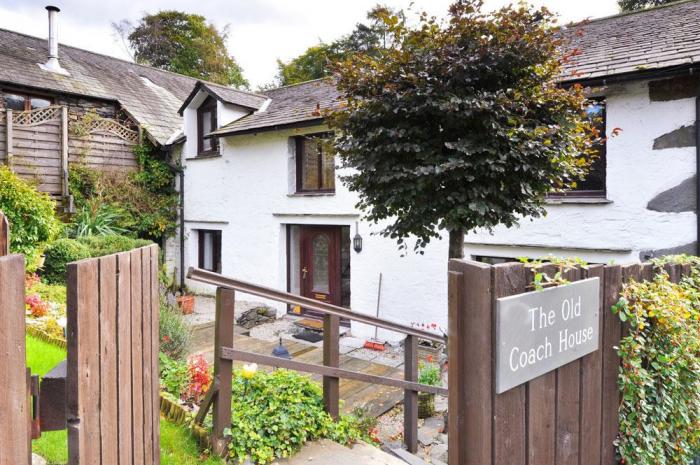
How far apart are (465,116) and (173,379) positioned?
349 centimetres

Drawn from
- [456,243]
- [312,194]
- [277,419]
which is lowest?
[277,419]

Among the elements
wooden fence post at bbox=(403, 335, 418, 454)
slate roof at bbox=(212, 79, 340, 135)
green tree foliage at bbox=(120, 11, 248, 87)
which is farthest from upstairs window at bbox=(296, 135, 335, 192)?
green tree foliage at bbox=(120, 11, 248, 87)

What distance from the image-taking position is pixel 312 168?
10234 millimetres

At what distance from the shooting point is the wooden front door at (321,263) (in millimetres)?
9938

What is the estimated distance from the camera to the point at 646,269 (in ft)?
9.06

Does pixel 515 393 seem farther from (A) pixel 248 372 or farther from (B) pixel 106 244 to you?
(B) pixel 106 244

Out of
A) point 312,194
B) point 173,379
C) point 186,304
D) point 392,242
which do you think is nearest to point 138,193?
point 186,304

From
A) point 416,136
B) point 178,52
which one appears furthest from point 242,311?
point 178,52

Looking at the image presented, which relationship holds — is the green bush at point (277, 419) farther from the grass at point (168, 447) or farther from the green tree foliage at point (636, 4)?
the green tree foliage at point (636, 4)

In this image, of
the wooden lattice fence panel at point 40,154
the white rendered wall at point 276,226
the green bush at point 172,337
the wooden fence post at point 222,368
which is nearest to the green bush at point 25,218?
the wooden lattice fence panel at point 40,154

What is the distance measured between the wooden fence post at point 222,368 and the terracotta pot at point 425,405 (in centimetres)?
348

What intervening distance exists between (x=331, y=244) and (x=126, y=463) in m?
8.34

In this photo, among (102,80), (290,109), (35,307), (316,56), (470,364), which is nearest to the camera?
(470,364)

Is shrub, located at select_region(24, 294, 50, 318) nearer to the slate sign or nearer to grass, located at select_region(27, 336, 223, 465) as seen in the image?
grass, located at select_region(27, 336, 223, 465)
